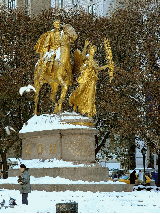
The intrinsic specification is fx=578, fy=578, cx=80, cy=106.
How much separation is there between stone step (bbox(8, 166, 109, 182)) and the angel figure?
3082 millimetres

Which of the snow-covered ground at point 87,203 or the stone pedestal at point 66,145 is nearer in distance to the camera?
the snow-covered ground at point 87,203

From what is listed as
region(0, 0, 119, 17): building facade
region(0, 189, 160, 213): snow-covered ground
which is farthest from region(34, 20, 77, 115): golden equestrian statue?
region(0, 0, 119, 17): building facade

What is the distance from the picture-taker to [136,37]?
35781mm

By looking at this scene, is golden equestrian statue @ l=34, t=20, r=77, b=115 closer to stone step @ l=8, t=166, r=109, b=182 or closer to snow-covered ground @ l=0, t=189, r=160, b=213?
stone step @ l=8, t=166, r=109, b=182

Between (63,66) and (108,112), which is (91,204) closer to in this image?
(63,66)

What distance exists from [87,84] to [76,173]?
14.1ft

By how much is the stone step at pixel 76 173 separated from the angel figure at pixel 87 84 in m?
3.08

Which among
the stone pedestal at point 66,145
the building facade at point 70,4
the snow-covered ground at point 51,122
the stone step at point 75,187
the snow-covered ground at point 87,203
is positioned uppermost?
the building facade at point 70,4

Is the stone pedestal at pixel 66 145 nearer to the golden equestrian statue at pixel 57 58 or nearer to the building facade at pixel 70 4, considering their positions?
the golden equestrian statue at pixel 57 58

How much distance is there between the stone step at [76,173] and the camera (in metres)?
19.5

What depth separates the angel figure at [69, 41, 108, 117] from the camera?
22266mm

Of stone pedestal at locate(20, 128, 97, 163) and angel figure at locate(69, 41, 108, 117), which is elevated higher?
angel figure at locate(69, 41, 108, 117)

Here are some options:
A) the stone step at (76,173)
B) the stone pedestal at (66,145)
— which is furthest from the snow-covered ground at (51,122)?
the stone step at (76,173)

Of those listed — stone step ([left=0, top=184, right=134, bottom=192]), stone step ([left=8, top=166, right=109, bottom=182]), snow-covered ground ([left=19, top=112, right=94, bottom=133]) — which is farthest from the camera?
snow-covered ground ([left=19, top=112, right=94, bottom=133])
